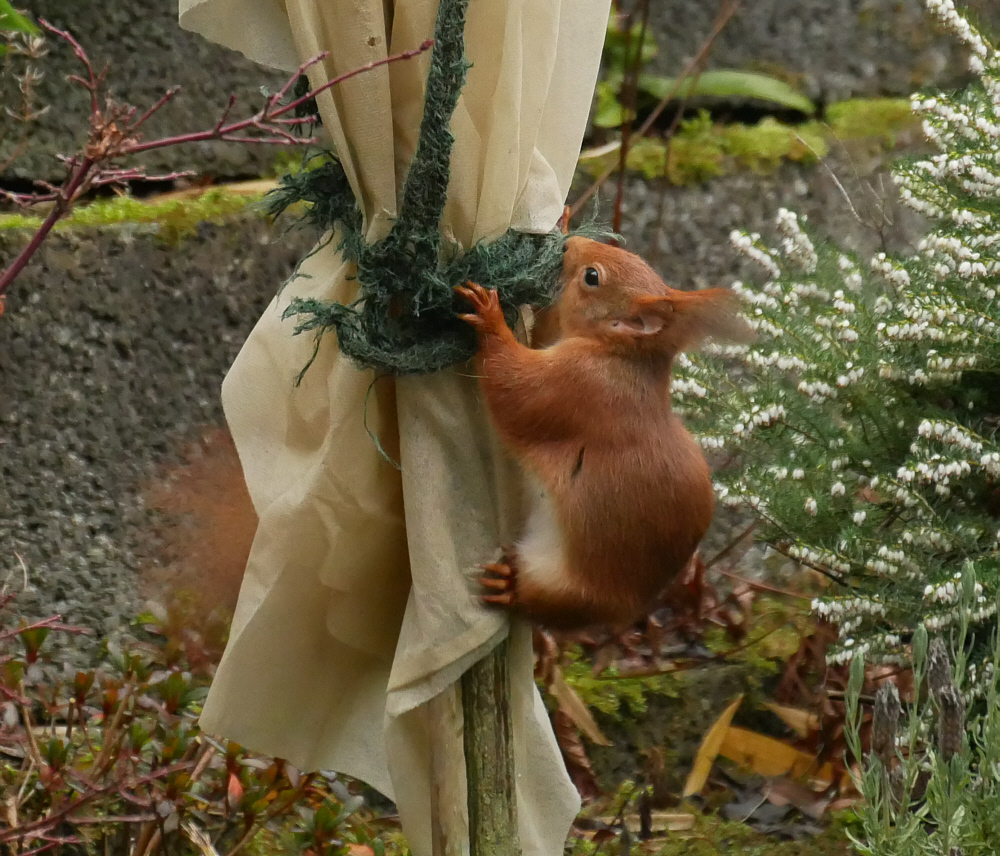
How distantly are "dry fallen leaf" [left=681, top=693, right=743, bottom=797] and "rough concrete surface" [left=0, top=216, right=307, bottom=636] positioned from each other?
1.16m

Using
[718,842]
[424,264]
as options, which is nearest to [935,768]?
[424,264]

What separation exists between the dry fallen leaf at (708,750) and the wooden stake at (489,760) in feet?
3.55

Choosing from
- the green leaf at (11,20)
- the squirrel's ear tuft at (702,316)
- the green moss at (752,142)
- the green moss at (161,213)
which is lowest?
the squirrel's ear tuft at (702,316)

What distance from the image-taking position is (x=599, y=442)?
1.31 meters

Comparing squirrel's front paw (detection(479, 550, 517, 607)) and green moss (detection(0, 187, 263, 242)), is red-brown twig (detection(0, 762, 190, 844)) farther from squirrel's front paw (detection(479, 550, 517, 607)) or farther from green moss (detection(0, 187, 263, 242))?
green moss (detection(0, 187, 263, 242))

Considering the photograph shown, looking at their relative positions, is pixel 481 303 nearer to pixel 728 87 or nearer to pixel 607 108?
pixel 607 108

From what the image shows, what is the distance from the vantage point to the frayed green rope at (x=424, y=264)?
47.1 inches

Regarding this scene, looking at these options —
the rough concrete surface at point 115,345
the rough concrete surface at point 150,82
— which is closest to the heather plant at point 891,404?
the rough concrete surface at point 115,345

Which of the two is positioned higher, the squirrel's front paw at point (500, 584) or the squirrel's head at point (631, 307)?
the squirrel's head at point (631, 307)

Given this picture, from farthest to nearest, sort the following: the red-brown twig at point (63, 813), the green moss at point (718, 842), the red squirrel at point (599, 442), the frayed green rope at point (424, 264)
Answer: the green moss at point (718, 842) → the red-brown twig at point (63, 813) → the red squirrel at point (599, 442) → the frayed green rope at point (424, 264)

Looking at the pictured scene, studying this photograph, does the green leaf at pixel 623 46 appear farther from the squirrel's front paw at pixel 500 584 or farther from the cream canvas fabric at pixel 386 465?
the squirrel's front paw at pixel 500 584

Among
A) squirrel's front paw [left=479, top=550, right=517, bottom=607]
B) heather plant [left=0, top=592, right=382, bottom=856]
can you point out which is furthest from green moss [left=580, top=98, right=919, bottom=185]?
squirrel's front paw [left=479, top=550, right=517, bottom=607]

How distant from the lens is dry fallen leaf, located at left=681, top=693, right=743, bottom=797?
7.86 ft

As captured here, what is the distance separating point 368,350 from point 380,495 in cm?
22
